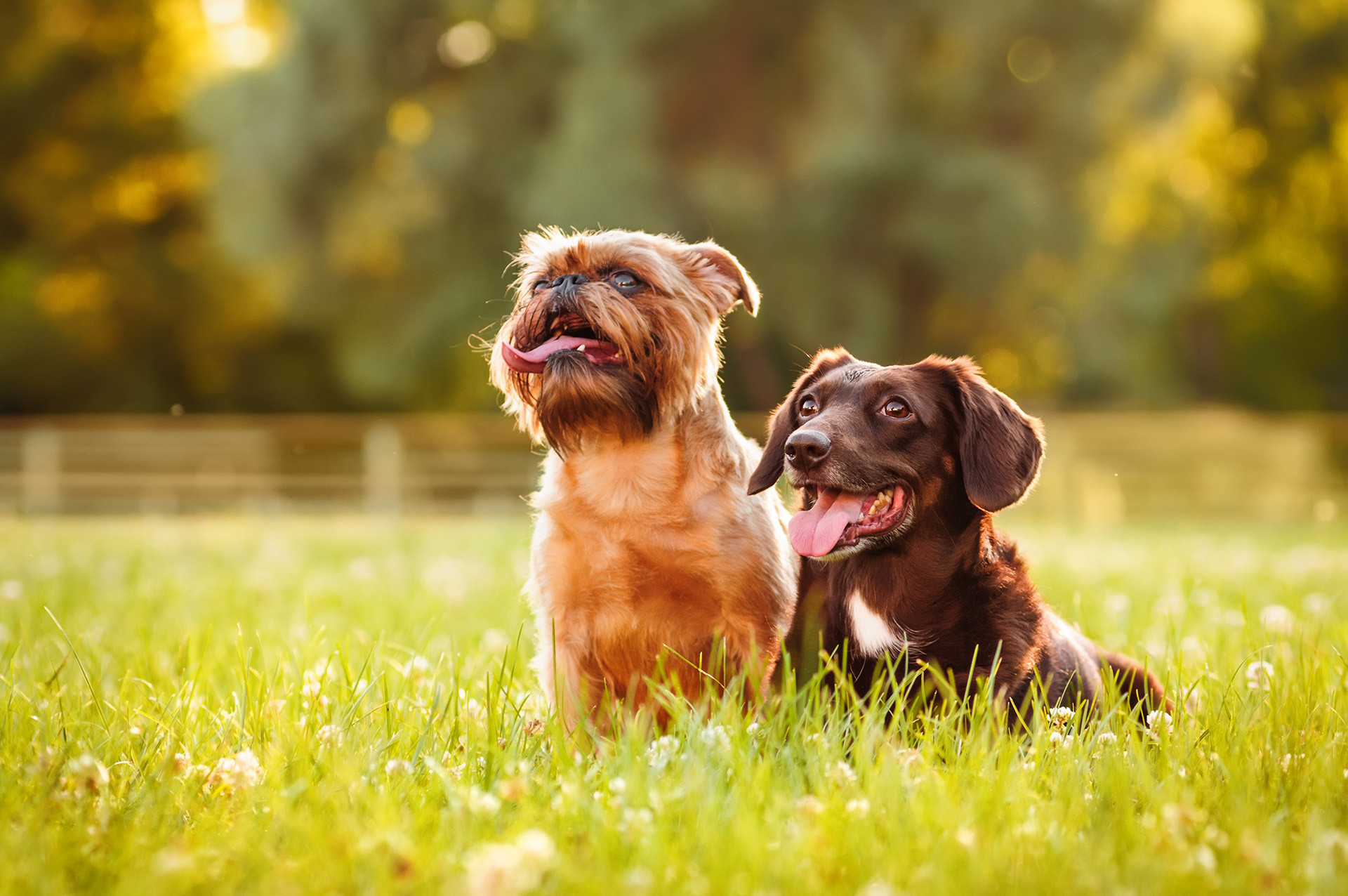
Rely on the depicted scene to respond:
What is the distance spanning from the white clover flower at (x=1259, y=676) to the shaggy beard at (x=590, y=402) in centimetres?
220

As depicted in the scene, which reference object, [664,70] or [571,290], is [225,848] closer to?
[571,290]

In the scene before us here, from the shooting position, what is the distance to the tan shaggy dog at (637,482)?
12.5ft

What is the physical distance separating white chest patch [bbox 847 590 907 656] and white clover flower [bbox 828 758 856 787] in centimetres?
81

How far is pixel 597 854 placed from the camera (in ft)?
7.14

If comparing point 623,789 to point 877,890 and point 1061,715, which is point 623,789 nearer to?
point 877,890

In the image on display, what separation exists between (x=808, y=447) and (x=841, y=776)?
1.06 m

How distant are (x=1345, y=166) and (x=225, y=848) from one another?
39.0m

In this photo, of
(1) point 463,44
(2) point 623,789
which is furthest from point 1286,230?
(2) point 623,789

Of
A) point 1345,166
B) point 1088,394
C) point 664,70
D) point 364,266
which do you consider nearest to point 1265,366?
point 1345,166

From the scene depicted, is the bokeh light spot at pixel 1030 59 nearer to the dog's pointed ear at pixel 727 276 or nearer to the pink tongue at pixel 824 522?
the dog's pointed ear at pixel 727 276

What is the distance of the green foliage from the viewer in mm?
20438

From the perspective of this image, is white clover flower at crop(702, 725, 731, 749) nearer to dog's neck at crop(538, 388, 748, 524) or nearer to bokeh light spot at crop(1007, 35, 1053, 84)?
dog's neck at crop(538, 388, 748, 524)

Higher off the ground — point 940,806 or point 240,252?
point 240,252

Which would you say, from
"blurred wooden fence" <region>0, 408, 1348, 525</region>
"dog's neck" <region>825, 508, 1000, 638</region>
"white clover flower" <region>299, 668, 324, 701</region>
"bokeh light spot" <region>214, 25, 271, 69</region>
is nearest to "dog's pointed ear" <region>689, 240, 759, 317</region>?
"dog's neck" <region>825, 508, 1000, 638</region>
